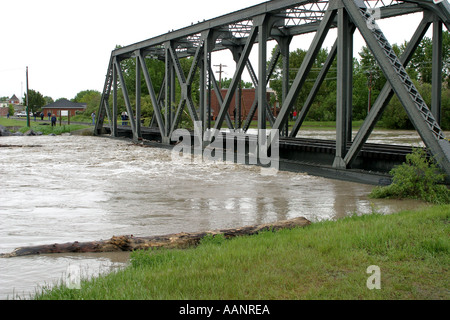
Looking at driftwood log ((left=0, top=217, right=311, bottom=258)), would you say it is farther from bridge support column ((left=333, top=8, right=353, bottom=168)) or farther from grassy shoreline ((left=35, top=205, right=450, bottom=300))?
bridge support column ((left=333, top=8, right=353, bottom=168))

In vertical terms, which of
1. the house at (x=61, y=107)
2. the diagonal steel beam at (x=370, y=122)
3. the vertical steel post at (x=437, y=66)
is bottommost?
the diagonal steel beam at (x=370, y=122)

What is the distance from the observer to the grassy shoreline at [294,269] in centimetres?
419

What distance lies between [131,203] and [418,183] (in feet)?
20.3

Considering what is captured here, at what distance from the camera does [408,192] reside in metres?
11.0

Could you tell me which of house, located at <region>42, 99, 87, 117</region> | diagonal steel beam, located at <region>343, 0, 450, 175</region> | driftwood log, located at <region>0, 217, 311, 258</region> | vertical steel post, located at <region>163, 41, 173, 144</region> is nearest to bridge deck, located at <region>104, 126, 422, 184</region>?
diagonal steel beam, located at <region>343, 0, 450, 175</region>

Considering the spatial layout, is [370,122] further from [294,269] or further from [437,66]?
[294,269]

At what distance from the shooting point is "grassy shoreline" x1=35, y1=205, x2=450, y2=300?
4.19 meters

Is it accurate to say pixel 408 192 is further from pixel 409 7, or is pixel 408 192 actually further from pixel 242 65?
pixel 242 65

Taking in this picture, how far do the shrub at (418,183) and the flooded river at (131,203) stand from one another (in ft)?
1.40

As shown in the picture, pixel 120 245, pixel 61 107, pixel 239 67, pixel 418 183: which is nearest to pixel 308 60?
pixel 239 67

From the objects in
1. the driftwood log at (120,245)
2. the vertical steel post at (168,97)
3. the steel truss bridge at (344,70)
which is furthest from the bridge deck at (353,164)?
the vertical steel post at (168,97)

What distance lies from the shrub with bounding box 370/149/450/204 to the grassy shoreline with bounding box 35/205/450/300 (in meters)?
4.24

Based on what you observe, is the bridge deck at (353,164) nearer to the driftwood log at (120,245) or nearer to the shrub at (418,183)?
the shrub at (418,183)

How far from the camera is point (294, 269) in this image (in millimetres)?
4773
